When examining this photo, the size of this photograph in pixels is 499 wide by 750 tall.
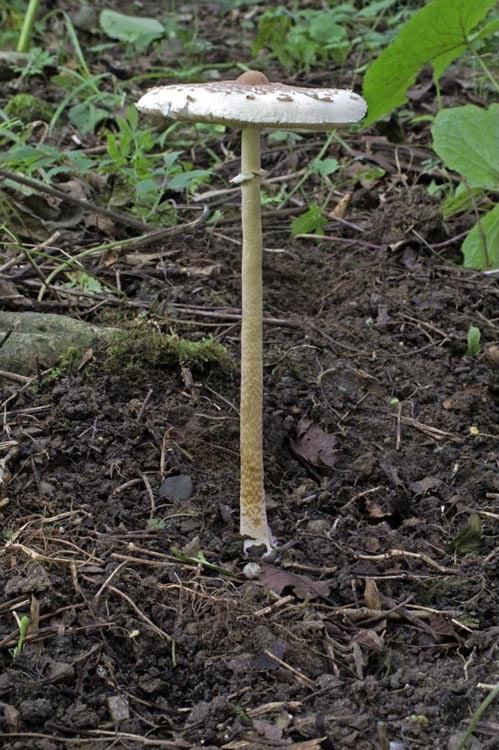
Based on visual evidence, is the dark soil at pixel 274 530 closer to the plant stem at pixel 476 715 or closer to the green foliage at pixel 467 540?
the green foliage at pixel 467 540

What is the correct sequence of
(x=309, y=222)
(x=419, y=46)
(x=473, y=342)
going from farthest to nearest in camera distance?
(x=309, y=222) → (x=473, y=342) → (x=419, y=46)

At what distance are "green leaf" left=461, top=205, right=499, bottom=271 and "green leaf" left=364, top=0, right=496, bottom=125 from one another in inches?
27.2

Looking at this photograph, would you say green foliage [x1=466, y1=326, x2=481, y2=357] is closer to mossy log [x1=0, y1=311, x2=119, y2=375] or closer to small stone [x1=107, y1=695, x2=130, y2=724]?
mossy log [x1=0, y1=311, x2=119, y2=375]

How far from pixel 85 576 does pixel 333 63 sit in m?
5.29

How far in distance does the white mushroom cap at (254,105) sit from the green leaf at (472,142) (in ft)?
5.56

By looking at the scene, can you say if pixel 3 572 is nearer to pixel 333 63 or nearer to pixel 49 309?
pixel 49 309

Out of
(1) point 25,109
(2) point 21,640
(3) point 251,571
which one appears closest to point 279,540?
(3) point 251,571

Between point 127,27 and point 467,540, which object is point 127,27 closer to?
point 127,27

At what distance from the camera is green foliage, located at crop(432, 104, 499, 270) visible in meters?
4.05

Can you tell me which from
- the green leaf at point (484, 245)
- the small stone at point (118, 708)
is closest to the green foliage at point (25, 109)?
the green leaf at point (484, 245)

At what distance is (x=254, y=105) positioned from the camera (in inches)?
90.3

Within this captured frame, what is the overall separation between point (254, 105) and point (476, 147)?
207 centimetres

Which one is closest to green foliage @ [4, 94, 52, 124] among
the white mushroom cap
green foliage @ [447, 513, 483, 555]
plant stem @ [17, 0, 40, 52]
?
plant stem @ [17, 0, 40, 52]

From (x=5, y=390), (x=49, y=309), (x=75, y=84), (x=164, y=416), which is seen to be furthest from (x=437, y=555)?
(x=75, y=84)
